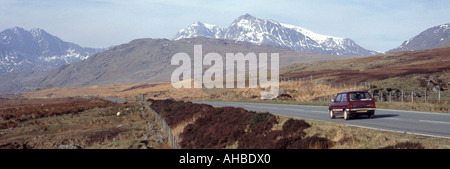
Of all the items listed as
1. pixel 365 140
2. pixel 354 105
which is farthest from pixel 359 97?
pixel 365 140

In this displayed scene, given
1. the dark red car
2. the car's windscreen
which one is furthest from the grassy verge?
the car's windscreen

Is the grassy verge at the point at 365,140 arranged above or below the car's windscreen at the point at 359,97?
below

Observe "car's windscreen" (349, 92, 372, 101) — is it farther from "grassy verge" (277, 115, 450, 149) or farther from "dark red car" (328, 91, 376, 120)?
"grassy verge" (277, 115, 450, 149)

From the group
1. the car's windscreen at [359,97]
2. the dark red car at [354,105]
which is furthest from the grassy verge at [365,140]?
the car's windscreen at [359,97]

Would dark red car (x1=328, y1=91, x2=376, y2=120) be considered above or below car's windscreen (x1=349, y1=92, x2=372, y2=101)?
below

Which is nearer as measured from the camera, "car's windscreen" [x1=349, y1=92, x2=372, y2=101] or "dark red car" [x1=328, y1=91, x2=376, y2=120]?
"dark red car" [x1=328, y1=91, x2=376, y2=120]

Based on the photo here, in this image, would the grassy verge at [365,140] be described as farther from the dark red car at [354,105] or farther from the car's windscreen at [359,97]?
the car's windscreen at [359,97]
